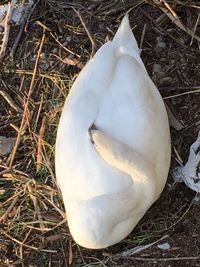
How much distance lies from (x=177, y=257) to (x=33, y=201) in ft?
1.74

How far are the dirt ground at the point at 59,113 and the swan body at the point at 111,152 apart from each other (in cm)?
15

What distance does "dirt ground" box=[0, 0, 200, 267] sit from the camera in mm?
2307

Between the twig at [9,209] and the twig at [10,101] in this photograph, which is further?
the twig at [10,101]

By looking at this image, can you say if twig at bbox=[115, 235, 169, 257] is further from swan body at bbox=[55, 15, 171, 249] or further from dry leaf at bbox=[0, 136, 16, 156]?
dry leaf at bbox=[0, 136, 16, 156]

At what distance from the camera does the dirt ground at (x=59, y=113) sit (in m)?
2.31

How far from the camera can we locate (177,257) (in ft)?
7.39

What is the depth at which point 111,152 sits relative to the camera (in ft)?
6.75

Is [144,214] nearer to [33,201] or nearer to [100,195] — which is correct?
[100,195]

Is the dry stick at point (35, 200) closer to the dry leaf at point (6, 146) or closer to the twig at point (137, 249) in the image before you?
the dry leaf at point (6, 146)

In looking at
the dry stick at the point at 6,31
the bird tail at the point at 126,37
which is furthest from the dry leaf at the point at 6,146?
the bird tail at the point at 126,37

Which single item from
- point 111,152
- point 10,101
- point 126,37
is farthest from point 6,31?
point 111,152

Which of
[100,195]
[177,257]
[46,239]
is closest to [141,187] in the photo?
[100,195]

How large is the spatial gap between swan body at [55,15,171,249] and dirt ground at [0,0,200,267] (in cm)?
15

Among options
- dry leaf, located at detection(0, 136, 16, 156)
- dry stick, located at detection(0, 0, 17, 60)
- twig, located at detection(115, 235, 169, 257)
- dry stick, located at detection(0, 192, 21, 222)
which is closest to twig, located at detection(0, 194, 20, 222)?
dry stick, located at detection(0, 192, 21, 222)
